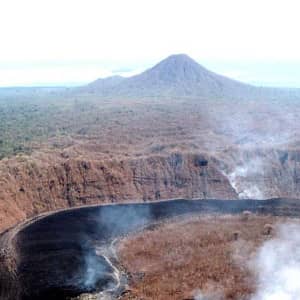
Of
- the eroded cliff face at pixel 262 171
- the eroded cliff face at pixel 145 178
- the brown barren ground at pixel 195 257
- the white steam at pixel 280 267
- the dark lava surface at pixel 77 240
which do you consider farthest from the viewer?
the eroded cliff face at pixel 262 171

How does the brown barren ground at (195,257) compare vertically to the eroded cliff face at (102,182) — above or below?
below

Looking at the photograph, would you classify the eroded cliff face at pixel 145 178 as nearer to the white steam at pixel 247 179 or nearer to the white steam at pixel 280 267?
the white steam at pixel 247 179

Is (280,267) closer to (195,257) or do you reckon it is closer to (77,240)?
(195,257)

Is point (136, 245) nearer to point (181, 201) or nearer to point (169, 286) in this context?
point (169, 286)

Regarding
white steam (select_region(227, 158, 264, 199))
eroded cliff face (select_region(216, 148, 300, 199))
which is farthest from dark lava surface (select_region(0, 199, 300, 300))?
eroded cliff face (select_region(216, 148, 300, 199))

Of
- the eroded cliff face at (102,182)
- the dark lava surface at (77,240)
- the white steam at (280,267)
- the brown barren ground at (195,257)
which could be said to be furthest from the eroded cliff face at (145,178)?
the white steam at (280,267)

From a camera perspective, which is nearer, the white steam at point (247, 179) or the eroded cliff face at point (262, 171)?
the white steam at point (247, 179)
